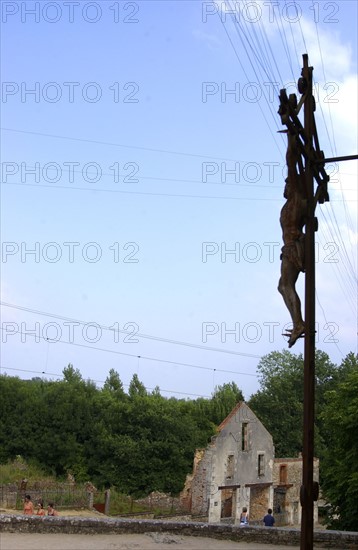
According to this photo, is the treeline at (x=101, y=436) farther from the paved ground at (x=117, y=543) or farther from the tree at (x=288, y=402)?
the paved ground at (x=117, y=543)

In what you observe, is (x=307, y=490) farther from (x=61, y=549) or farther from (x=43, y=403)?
(x=43, y=403)

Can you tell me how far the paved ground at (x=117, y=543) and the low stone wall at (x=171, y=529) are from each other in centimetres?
21

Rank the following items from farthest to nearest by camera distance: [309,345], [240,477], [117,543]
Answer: [240,477] → [117,543] → [309,345]

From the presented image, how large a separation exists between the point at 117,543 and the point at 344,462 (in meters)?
10.2

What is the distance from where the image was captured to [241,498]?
3672 centimetres

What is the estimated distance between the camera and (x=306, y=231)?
6.14m

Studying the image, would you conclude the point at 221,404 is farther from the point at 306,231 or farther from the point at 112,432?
the point at 306,231

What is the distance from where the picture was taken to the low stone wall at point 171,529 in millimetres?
11586

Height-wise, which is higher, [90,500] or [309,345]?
[309,345]

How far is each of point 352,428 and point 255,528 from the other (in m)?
8.12

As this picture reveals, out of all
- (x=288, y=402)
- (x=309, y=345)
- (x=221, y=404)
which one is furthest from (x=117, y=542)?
(x=288, y=402)

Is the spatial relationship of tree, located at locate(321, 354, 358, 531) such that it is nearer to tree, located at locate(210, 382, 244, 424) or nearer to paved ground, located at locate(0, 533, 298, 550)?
paved ground, located at locate(0, 533, 298, 550)

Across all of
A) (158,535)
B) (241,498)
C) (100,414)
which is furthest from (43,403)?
(158,535)

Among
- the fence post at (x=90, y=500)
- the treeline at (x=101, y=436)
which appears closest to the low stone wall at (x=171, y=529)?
the fence post at (x=90, y=500)
